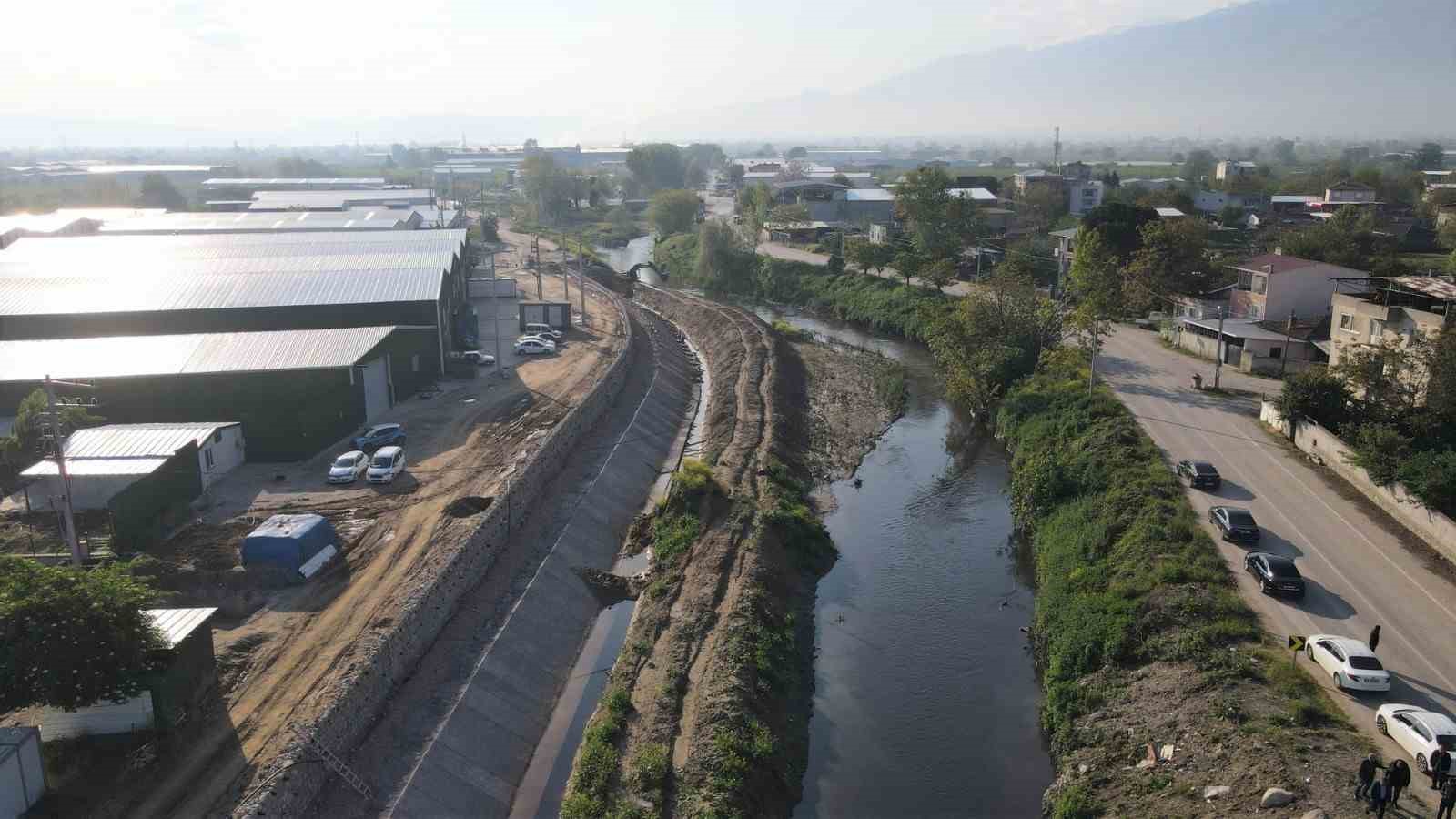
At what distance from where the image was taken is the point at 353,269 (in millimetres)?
37312

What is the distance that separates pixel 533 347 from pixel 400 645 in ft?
80.5

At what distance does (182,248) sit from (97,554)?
3364 cm

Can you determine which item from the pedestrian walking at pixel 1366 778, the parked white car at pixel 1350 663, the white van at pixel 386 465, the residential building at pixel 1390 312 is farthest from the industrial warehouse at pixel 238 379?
the residential building at pixel 1390 312

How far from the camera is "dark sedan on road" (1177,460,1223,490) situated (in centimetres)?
2181

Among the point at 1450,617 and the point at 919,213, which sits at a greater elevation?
the point at 919,213

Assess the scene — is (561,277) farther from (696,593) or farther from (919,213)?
(696,593)

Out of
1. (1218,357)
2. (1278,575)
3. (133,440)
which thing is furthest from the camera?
(1218,357)

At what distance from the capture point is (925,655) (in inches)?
737

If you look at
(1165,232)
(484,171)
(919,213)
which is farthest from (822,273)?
(484,171)

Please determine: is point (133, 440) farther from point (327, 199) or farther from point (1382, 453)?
point (327, 199)

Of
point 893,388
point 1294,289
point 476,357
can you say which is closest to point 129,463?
point 476,357

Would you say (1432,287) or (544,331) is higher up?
(1432,287)

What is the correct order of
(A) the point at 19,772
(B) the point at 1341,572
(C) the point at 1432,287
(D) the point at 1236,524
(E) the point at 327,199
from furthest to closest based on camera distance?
(E) the point at 327,199 → (C) the point at 1432,287 → (D) the point at 1236,524 → (B) the point at 1341,572 → (A) the point at 19,772

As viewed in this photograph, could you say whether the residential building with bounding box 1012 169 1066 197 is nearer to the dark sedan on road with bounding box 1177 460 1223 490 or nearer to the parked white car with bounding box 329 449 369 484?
the dark sedan on road with bounding box 1177 460 1223 490
